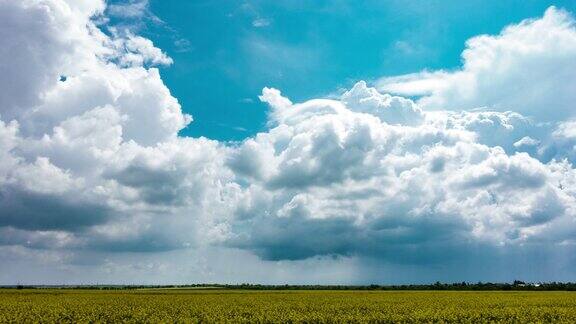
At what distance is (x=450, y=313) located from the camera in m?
60.9

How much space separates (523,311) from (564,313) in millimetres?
5076

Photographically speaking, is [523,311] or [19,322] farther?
[523,311]

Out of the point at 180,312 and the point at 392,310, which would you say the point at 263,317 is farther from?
the point at 392,310

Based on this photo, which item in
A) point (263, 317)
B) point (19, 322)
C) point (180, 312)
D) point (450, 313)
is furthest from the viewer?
point (180, 312)

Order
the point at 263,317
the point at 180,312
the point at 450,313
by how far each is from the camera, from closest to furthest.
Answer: the point at 263,317 < the point at 450,313 < the point at 180,312

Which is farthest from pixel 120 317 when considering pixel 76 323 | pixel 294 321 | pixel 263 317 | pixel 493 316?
pixel 493 316

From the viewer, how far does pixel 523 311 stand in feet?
217

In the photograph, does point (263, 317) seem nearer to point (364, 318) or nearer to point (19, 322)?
point (364, 318)

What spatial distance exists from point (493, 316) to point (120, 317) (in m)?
44.3

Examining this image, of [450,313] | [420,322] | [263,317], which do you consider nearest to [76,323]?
[263,317]

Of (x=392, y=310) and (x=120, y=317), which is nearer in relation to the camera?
(x=120, y=317)

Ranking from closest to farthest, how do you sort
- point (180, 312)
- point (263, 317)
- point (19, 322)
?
point (19, 322), point (263, 317), point (180, 312)

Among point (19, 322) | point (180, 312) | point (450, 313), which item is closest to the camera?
point (19, 322)

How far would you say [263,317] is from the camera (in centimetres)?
5719
